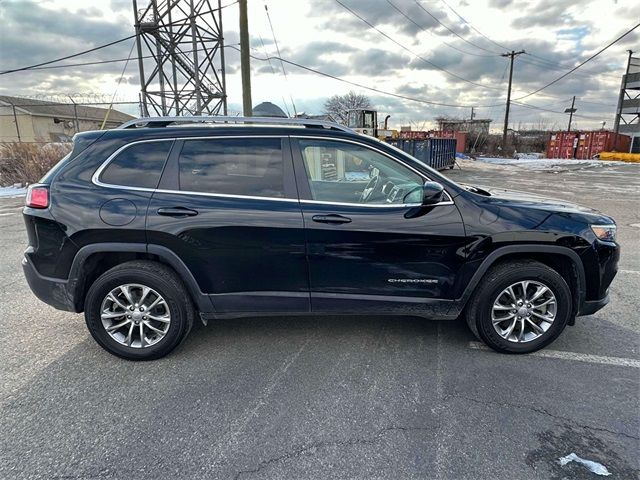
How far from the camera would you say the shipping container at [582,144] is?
121ft

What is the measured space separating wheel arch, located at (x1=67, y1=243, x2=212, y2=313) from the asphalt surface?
1.69 feet

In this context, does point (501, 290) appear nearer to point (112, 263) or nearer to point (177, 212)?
point (177, 212)

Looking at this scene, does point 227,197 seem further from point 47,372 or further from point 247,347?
point 47,372

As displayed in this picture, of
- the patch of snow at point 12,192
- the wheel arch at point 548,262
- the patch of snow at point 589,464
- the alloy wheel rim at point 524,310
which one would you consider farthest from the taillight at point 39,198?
the patch of snow at point 12,192

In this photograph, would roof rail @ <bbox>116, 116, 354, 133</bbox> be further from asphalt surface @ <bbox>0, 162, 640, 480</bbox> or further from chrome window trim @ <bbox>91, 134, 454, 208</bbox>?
asphalt surface @ <bbox>0, 162, 640, 480</bbox>

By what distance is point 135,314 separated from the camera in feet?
9.98

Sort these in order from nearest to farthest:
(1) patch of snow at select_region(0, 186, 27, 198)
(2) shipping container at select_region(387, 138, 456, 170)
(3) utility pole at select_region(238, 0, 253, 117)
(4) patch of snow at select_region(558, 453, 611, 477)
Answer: (4) patch of snow at select_region(558, 453, 611, 477) < (3) utility pole at select_region(238, 0, 253, 117) < (1) patch of snow at select_region(0, 186, 27, 198) < (2) shipping container at select_region(387, 138, 456, 170)

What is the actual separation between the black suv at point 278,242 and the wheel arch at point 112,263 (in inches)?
0.4

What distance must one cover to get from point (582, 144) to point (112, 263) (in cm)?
4447

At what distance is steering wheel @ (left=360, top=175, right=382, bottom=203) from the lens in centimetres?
314

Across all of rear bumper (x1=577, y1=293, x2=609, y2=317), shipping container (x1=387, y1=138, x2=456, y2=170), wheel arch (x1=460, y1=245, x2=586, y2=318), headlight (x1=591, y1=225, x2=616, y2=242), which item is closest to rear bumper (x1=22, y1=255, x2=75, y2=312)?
wheel arch (x1=460, y1=245, x2=586, y2=318)

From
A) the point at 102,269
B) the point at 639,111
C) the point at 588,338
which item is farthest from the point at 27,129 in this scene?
the point at 639,111

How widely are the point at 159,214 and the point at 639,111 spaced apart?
56309 millimetres

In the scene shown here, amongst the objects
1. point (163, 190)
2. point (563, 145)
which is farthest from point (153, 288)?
point (563, 145)
